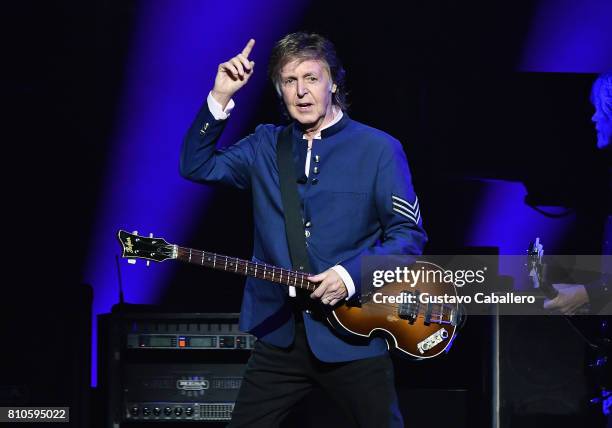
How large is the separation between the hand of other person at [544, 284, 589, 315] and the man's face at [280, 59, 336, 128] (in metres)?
1.41

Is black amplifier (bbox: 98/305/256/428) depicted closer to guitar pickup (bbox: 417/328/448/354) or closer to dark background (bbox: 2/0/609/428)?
dark background (bbox: 2/0/609/428)

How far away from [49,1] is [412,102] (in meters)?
1.99

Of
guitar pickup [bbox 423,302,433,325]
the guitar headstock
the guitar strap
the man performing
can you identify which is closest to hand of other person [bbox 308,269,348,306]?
the man performing

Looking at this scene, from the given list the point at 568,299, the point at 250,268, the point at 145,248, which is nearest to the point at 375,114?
the point at 568,299

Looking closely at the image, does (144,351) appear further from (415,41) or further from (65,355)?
(415,41)

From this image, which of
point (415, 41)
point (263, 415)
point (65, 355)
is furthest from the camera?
point (415, 41)

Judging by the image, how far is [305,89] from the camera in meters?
3.63

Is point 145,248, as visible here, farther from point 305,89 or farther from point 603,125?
point 603,125

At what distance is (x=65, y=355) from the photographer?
14.7 ft

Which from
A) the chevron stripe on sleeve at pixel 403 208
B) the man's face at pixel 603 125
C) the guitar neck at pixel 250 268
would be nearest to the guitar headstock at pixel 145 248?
the guitar neck at pixel 250 268

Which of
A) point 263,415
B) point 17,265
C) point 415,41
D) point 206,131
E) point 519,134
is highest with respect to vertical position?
point 415,41

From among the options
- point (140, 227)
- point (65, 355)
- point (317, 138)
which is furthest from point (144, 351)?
point (317, 138)

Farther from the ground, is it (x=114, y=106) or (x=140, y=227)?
(x=114, y=106)

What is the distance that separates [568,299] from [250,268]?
1521 millimetres
